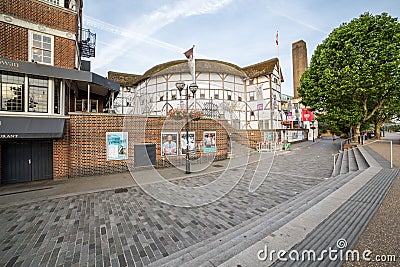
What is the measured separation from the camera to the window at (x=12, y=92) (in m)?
7.12

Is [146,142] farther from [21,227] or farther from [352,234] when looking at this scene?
[352,234]

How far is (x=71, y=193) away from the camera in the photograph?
6.36 meters

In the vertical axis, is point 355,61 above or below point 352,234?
above

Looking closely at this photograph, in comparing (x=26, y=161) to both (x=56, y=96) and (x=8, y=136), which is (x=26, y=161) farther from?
(x=56, y=96)

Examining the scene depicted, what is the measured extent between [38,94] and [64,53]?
244 centimetres

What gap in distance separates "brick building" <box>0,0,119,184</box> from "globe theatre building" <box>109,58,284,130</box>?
45.7 ft

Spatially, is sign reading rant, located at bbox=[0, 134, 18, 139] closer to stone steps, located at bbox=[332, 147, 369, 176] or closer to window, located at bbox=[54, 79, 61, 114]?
window, located at bbox=[54, 79, 61, 114]

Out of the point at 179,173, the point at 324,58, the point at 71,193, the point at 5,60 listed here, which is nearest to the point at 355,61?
the point at 324,58

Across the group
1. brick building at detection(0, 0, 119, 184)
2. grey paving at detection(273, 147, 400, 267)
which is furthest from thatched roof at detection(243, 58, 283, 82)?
grey paving at detection(273, 147, 400, 267)

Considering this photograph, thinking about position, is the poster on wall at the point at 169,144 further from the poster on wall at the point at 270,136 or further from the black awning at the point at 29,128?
the poster on wall at the point at 270,136

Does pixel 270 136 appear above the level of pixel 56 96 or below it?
below

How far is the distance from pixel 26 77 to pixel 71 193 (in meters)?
5.48

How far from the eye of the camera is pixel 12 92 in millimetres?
7250

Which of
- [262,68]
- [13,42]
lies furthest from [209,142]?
[262,68]
